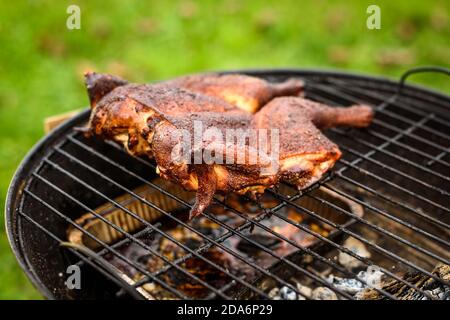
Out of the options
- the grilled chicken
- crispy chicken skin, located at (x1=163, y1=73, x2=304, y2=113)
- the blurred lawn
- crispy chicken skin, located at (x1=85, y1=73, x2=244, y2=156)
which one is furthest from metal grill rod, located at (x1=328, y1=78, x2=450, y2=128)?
the blurred lawn

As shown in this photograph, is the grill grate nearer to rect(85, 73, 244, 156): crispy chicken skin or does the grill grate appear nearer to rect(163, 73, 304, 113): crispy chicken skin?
rect(85, 73, 244, 156): crispy chicken skin

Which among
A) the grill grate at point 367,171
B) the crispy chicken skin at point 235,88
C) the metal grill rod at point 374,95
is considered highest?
the crispy chicken skin at point 235,88

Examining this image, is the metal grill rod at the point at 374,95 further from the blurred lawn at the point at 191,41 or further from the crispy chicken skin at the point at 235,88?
the blurred lawn at the point at 191,41

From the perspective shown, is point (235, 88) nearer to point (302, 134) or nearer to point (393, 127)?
point (302, 134)

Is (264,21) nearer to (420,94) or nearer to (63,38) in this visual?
(63,38)

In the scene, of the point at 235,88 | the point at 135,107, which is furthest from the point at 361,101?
the point at 135,107

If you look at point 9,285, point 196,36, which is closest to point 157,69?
point 196,36

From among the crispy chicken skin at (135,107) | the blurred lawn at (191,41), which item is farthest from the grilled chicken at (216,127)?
the blurred lawn at (191,41)
